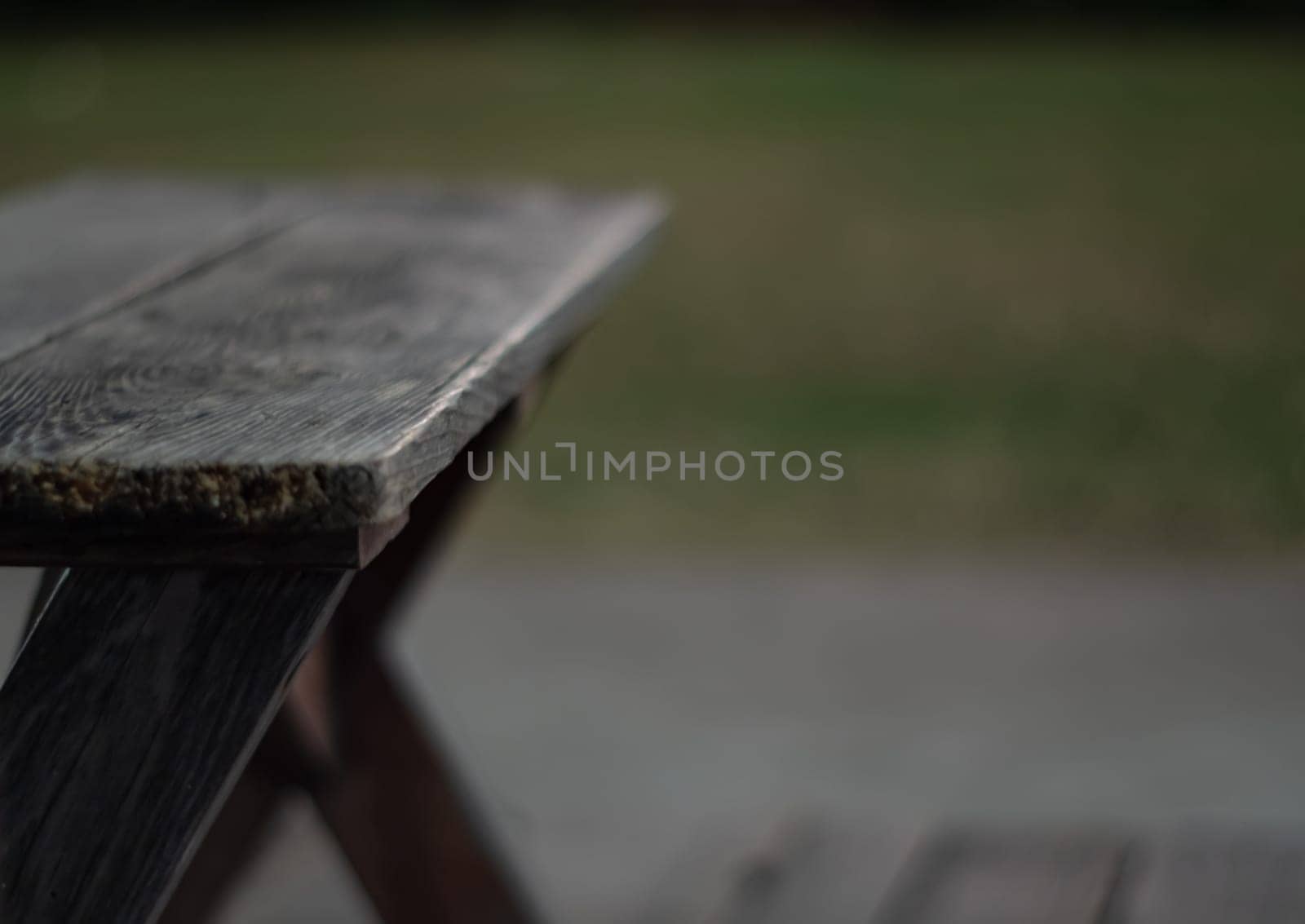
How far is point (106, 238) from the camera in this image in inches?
64.4

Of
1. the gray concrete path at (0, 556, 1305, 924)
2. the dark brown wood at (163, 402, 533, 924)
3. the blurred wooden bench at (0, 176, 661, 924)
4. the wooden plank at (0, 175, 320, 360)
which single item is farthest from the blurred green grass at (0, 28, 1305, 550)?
the blurred wooden bench at (0, 176, 661, 924)

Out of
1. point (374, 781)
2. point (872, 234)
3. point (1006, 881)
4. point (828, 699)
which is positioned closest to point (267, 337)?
point (374, 781)

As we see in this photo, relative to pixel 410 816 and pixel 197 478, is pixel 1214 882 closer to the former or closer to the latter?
pixel 410 816

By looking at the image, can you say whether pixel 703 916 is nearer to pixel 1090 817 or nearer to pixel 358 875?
pixel 358 875

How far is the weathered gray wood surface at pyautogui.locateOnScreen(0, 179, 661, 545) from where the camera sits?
2.68 ft

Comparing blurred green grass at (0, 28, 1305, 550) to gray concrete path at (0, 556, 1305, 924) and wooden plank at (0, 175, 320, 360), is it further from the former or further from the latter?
wooden plank at (0, 175, 320, 360)

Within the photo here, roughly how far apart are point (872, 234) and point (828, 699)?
190 inches

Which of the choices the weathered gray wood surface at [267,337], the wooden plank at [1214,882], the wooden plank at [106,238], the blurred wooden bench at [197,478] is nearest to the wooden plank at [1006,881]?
the wooden plank at [1214,882]

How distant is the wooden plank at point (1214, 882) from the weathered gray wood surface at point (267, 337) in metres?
0.83

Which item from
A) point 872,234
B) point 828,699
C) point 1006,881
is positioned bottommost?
point 872,234

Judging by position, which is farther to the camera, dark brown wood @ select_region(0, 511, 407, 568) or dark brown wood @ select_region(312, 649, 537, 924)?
dark brown wood @ select_region(312, 649, 537, 924)

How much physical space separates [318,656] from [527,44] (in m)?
12.0

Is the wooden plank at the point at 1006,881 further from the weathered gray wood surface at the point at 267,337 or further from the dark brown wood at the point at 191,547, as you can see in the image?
the dark brown wood at the point at 191,547

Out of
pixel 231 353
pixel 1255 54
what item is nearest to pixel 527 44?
pixel 1255 54
